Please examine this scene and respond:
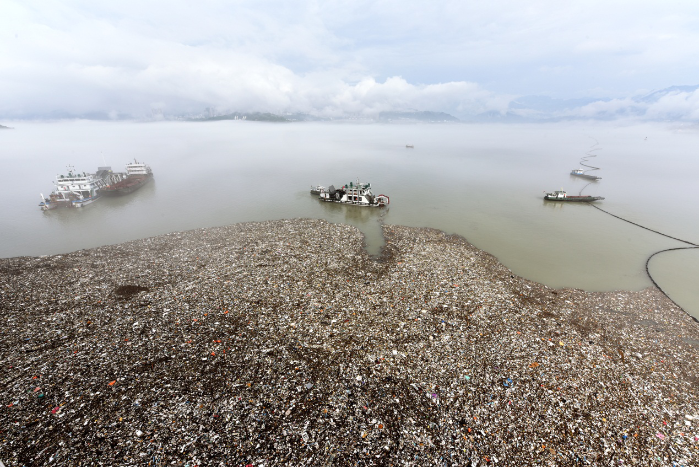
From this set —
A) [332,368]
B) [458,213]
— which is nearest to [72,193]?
[332,368]

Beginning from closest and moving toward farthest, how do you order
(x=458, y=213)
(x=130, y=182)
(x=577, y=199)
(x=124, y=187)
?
(x=458, y=213), (x=577, y=199), (x=124, y=187), (x=130, y=182)

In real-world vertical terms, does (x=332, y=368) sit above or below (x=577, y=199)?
below

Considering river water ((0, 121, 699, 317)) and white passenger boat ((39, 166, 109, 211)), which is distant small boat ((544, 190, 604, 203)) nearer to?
river water ((0, 121, 699, 317))

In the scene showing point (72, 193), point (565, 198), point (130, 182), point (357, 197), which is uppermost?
point (130, 182)

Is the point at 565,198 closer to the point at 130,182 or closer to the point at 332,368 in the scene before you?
the point at 332,368

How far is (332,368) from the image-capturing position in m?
13.8

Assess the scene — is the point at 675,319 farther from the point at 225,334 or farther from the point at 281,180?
the point at 281,180

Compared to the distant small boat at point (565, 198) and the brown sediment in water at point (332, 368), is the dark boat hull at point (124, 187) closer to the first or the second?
the brown sediment in water at point (332, 368)

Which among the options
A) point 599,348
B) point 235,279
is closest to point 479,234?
point 599,348

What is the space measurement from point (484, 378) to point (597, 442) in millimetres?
4320

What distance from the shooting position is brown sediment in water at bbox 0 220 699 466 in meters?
10.5

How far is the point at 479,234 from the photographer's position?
3366cm

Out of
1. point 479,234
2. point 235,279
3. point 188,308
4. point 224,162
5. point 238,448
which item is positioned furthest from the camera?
point 224,162

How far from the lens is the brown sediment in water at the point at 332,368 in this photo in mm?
10492
